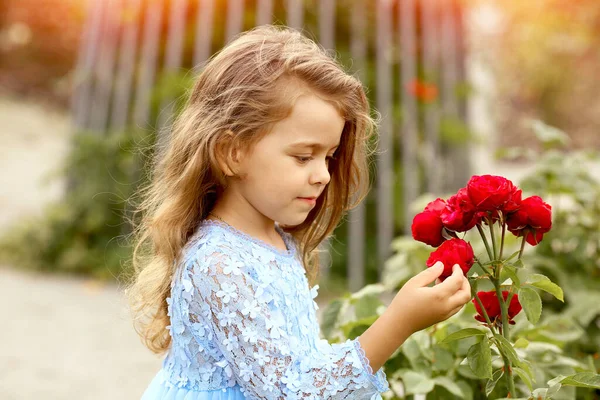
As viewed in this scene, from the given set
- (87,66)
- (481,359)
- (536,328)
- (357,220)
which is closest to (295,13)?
(357,220)

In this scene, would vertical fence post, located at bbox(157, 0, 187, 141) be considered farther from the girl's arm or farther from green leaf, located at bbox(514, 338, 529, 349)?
the girl's arm

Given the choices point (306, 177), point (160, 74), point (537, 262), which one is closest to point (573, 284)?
point (537, 262)

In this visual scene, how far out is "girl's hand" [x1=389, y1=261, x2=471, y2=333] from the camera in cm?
142

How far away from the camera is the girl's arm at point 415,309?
1.42 metres

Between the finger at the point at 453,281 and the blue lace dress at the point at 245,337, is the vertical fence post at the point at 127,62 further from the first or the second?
the finger at the point at 453,281

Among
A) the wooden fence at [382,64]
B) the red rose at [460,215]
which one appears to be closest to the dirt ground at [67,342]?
the wooden fence at [382,64]

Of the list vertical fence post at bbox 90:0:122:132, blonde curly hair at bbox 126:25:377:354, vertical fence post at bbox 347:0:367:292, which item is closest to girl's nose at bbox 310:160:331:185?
blonde curly hair at bbox 126:25:377:354

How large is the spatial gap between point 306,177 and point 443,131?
431 centimetres

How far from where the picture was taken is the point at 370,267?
5625mm

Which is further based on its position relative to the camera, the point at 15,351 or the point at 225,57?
the point at 15,351

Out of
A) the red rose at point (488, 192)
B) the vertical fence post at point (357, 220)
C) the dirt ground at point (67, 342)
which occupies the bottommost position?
the dirt ground at point (67, 342)

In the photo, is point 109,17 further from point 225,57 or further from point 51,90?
point 51,90

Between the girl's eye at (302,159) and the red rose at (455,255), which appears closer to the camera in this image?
the red rose at (455,255)

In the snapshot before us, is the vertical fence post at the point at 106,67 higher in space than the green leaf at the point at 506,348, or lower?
lower
